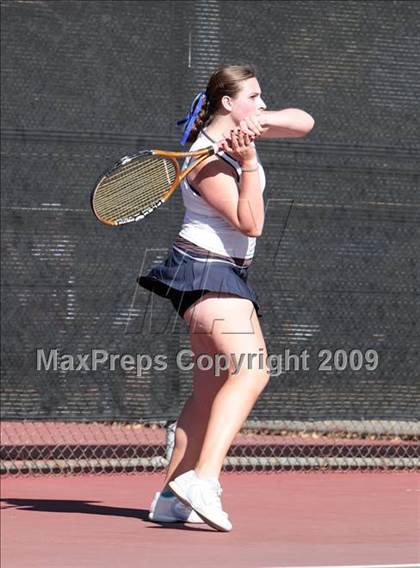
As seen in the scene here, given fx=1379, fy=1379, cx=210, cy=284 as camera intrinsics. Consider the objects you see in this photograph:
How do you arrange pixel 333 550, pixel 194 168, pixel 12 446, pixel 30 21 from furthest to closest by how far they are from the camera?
pixel 12 446 → pixel 30 21 → pixel 194 168 → pixel 333 550

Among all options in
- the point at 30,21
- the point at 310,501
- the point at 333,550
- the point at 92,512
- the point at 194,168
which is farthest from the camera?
the point at 30,21

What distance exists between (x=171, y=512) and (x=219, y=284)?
866 mm

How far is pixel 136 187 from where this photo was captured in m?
4.96

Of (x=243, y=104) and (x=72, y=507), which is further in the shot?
(x=72, y=507)

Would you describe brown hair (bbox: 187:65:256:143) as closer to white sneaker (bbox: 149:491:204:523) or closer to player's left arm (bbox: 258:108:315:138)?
player's left arm (bbox: 258:108:315:138)

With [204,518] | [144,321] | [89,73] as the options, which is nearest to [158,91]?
[89,73]

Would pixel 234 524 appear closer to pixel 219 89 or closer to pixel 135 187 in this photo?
→ pixel 135 187

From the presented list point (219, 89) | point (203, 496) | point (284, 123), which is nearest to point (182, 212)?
point (219, 89)

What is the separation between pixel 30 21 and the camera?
21.1 ft

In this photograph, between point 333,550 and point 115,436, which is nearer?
point 333,550

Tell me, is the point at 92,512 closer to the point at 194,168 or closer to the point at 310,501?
the point at 310,501

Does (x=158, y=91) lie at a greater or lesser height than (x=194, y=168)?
greater

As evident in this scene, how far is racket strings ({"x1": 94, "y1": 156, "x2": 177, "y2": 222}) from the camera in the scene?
16.0 feet

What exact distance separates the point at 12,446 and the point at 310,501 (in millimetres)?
1917
